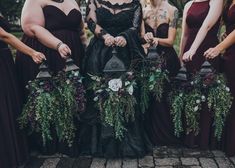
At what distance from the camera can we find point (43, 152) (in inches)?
193

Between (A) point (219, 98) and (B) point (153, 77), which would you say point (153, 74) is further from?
(A) point (219, 98)

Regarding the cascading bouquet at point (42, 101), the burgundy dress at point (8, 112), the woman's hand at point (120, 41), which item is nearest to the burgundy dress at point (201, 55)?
the woman's hand at point (120, 41)

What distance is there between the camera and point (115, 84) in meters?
4.30

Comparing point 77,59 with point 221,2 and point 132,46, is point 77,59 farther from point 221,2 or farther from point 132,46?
point 221,2

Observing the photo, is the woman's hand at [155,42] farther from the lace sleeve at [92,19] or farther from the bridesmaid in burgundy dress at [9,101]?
the bridesmaid in burgundy dress at [9,101]

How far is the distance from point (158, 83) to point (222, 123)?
102cm

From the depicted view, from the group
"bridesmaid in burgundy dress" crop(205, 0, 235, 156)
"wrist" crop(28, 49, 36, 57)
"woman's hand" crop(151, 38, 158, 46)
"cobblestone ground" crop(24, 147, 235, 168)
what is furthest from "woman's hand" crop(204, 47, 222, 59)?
"wrist" crop(28, 49, 36, 57)

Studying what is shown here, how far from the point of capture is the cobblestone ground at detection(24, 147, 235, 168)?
4527 mm

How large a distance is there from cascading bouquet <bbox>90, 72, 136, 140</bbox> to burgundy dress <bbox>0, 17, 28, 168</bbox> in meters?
1.04

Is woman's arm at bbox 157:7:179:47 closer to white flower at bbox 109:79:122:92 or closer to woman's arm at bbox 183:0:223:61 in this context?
woman's arm at bbox 183:0:223:61

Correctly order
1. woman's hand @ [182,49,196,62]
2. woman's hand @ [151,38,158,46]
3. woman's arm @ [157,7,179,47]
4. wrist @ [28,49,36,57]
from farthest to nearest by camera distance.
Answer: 1. woman's arm @ [157,7,179,47]
2. woman's hand @ [151,38,158,46]
3. woman's hand @ [182,49,196,62]
4. wrist @ [28,49,36,57]

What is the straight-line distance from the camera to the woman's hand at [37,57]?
14.3ft

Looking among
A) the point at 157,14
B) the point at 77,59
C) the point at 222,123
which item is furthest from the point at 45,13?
the point at 222,123

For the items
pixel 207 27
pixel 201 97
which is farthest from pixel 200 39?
pixel 201 97
